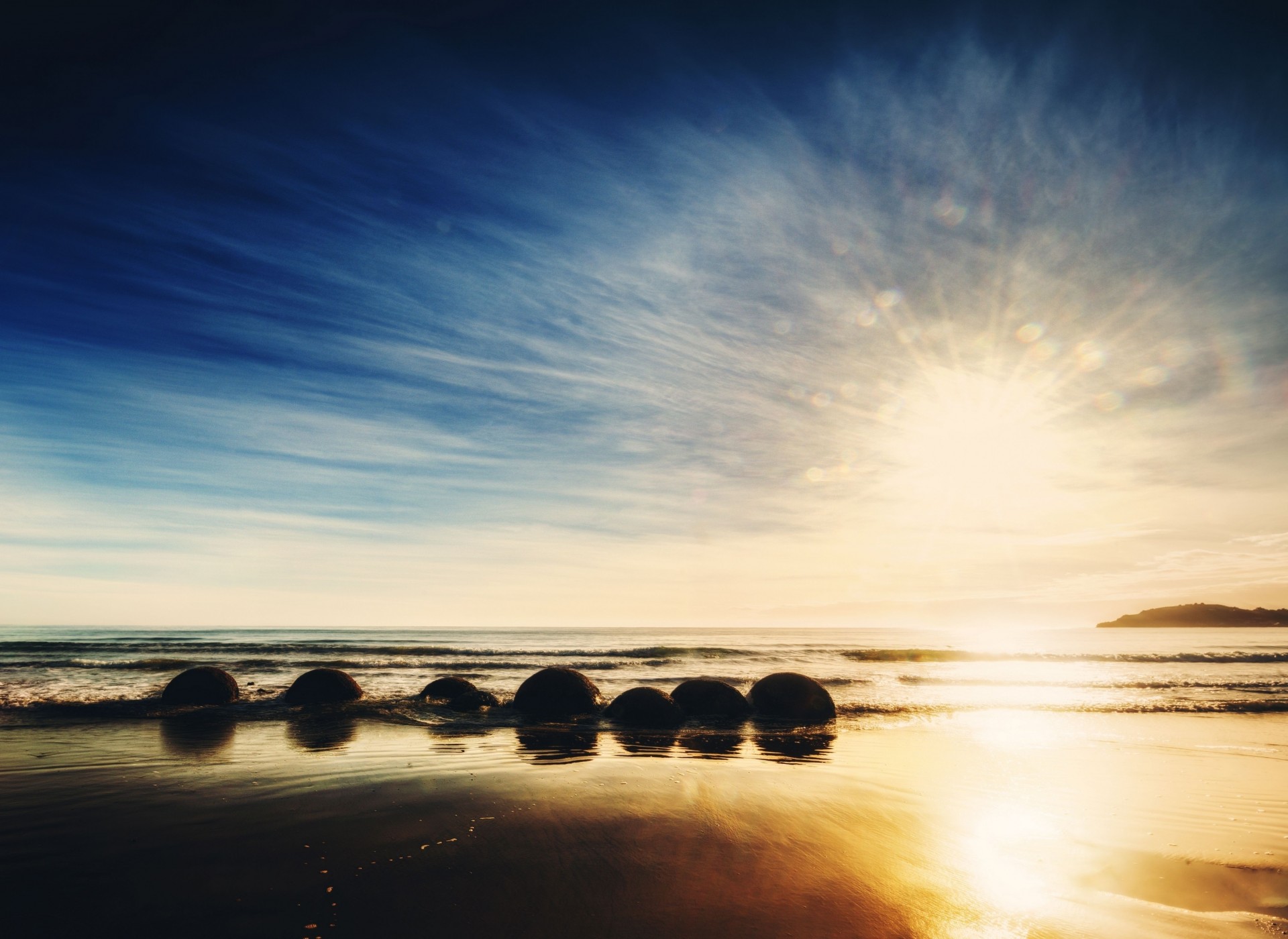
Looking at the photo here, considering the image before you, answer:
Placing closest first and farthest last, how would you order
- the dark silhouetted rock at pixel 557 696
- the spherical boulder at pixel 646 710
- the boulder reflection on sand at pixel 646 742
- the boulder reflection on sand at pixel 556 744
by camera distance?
the boulder reflection on sand at pixel 556 744 < the boulder reflection on sand at pixel 646 742 < the spherical boulder at pixel 646 710 < the dark silhouetted rock at pixel 557 696

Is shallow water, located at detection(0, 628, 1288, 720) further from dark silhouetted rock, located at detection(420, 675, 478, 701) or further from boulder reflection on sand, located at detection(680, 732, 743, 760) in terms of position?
boulder reflection on sand, located at detection(680, 732, 743, 760)

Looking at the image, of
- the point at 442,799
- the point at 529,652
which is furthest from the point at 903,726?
the point at 529,652

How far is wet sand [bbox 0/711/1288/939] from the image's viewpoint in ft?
15.1

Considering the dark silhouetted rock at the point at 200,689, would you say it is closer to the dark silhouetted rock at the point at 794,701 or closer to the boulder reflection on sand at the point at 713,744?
the boulder reflection on sand at the point at 713,744

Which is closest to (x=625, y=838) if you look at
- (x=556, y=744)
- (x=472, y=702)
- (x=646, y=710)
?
(x=556, y=744)

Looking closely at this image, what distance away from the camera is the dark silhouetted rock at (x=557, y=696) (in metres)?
16.1

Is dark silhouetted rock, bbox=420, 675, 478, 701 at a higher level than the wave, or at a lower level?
higher

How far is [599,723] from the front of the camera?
14562mm

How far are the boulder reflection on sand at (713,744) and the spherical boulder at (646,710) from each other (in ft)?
4.48

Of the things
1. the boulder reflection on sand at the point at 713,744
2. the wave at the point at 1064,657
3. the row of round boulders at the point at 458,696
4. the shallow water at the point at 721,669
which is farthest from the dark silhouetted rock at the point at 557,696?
the wave at the point at 1064,657

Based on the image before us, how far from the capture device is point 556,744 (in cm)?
1185

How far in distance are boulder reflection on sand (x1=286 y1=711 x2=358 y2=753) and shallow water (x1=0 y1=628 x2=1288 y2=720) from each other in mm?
3716

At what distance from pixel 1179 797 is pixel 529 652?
38694 mm

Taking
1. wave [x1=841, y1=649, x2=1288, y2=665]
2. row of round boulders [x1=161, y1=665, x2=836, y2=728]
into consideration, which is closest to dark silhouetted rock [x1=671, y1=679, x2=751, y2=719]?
row of round boulders [x1=161, y1=665, x2=836, y2=728]
